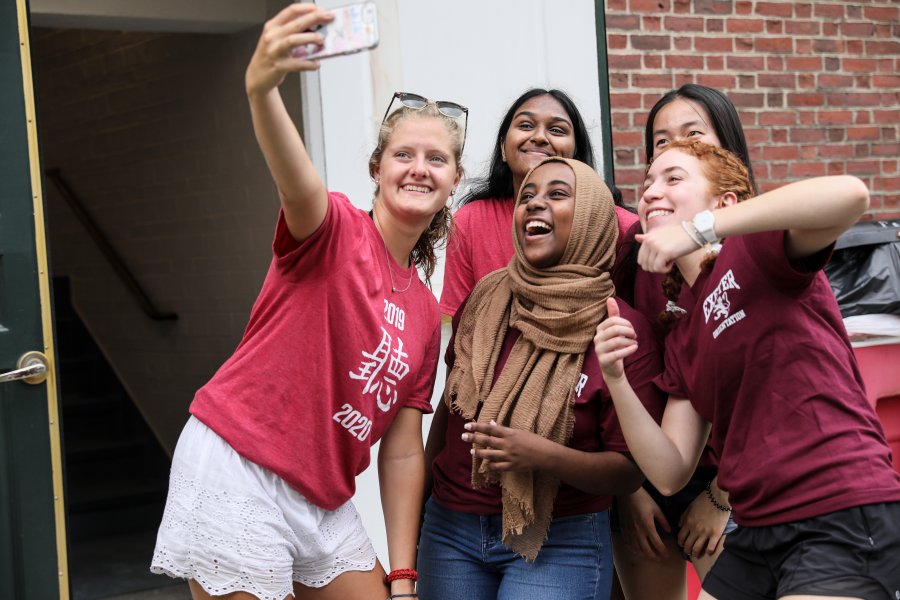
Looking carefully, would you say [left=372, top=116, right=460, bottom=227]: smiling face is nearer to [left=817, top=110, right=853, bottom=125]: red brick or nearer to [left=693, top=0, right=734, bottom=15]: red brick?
[left=693, top=0, right=734, bottom=15]: red brick

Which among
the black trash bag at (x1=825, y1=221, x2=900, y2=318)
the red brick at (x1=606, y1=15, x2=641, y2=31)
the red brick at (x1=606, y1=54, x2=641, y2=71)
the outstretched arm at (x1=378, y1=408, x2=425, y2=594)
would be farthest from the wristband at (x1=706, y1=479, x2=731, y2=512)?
the red brick at (x1=606, y1=15, x2=641, y2=31)

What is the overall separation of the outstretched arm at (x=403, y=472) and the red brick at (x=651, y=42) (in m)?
2.91

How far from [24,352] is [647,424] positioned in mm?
2146

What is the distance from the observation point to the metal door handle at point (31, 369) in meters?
3.36

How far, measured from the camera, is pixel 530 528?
2.49 metres

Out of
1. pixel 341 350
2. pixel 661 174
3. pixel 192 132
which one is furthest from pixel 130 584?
pixel 661 174

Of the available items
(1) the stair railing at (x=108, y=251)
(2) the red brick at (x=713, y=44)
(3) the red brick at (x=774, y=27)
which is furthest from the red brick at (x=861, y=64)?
(1) the stair railing at (x=108, y=251)

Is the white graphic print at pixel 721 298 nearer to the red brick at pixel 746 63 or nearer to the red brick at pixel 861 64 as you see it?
the red brick at pixel 746 63

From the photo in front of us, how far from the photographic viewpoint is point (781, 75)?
539 cm

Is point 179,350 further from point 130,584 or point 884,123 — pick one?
point 884,123

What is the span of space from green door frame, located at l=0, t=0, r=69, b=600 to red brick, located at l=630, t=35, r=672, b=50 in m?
2.76

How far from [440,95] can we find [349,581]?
7.74ft

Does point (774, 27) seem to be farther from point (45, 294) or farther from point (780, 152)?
point (45, 294)

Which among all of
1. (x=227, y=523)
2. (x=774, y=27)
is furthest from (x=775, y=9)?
(x=227, y=523)
